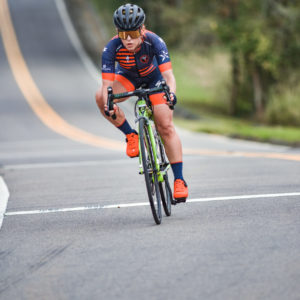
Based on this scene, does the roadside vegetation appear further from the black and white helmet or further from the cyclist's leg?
the black and white helmet

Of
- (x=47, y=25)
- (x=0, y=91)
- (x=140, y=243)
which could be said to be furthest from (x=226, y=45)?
(x=140, y=243)

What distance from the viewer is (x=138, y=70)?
8039 mm

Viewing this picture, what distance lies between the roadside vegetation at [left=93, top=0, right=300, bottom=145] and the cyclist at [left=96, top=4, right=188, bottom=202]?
19539 millimetres

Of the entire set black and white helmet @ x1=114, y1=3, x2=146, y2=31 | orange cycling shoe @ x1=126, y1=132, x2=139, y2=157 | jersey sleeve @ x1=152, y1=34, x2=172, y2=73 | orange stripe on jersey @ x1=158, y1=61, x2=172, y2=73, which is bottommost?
orange cycling shoe @ x1=126, y1=132, x2=139, y2=157

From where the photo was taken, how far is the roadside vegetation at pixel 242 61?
109 ft

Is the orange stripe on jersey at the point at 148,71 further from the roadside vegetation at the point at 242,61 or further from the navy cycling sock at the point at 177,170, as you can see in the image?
the roadside vegetation at the point at 242,61

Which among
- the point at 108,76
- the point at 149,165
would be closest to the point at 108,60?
the point at 108,76

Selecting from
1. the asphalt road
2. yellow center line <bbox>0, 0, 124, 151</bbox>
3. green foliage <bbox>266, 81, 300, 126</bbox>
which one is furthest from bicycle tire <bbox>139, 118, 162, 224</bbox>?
green foliage <bbox>266, 81, 300, 126</bbox>

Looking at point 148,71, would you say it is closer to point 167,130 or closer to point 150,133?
point 167,130

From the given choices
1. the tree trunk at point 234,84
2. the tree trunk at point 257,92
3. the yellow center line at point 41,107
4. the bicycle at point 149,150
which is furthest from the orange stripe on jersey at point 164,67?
the tree trunk at point 234,84

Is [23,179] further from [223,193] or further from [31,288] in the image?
[31,288]

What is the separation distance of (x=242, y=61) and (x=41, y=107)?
959 centimetres

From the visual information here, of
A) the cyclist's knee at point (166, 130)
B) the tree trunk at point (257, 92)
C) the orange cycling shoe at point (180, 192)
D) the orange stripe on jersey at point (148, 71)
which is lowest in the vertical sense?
the tree trunk at point (257, 92)

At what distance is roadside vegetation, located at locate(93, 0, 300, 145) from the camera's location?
33.2 metres
